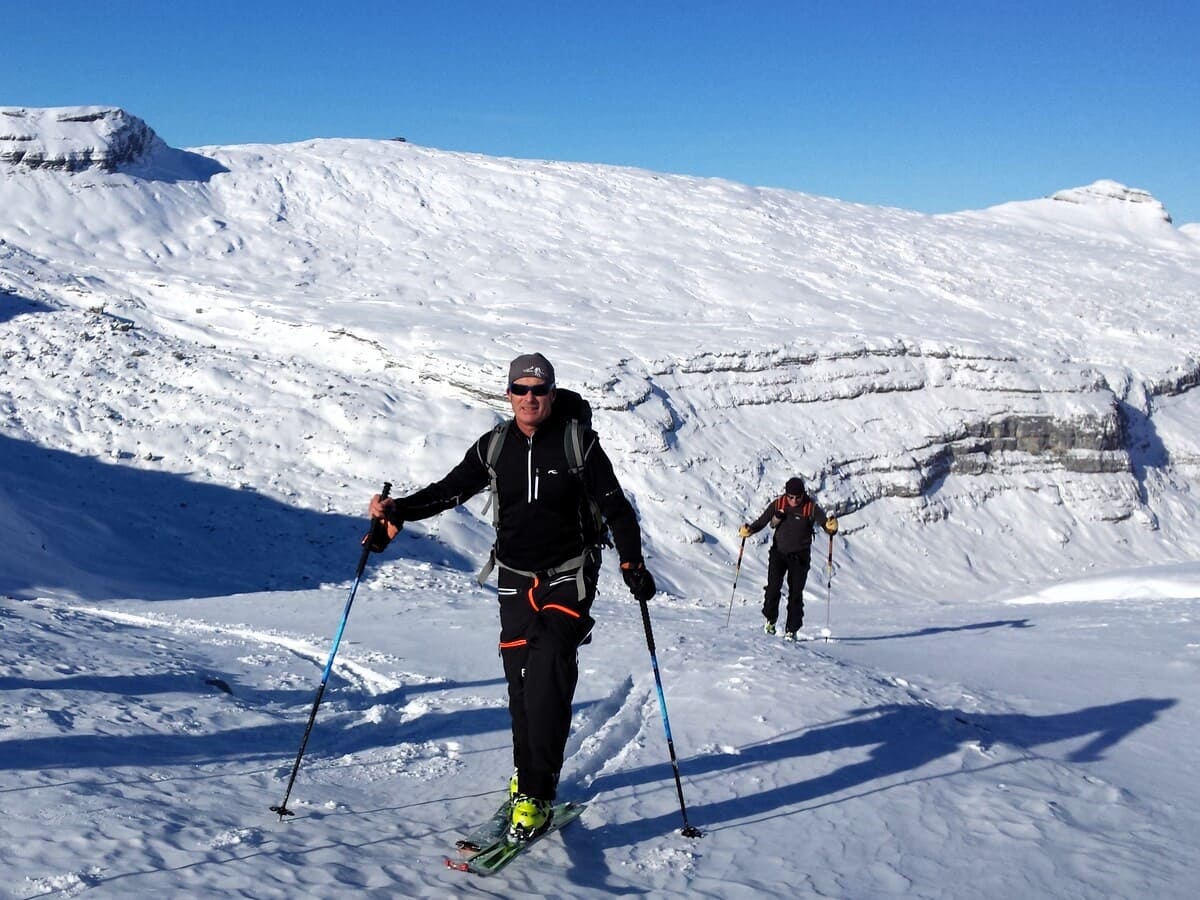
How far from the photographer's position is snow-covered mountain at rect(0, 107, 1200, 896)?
2194 cm

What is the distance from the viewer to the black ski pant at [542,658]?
5.24 m

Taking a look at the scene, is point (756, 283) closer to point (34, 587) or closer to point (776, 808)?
point (34, 587)

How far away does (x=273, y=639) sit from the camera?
1071 centimetres

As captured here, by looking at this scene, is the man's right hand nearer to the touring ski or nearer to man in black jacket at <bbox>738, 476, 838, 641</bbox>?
the touring ski

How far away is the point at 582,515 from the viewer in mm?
5465

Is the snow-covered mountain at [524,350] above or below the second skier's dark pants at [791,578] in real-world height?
above

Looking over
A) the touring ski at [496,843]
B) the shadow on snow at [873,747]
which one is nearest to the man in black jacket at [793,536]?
the shadow on snow at [873,747]

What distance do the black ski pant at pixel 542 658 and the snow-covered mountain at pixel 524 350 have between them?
9.07 ft

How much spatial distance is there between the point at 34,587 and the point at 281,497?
26.8 feet

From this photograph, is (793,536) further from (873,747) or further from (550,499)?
(550,499)

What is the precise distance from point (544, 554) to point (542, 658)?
543 mm

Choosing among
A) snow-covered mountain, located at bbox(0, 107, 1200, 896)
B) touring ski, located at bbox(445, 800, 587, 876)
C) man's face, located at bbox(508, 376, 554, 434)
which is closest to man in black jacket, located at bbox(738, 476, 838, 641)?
snow-covered mountain, located at bbox(0, 107, 1200, 896)

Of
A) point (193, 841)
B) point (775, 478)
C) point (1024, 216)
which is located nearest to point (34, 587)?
point (193, 841)

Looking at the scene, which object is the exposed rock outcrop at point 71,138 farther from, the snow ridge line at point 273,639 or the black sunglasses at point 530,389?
the black sunglasses at point 530,389
